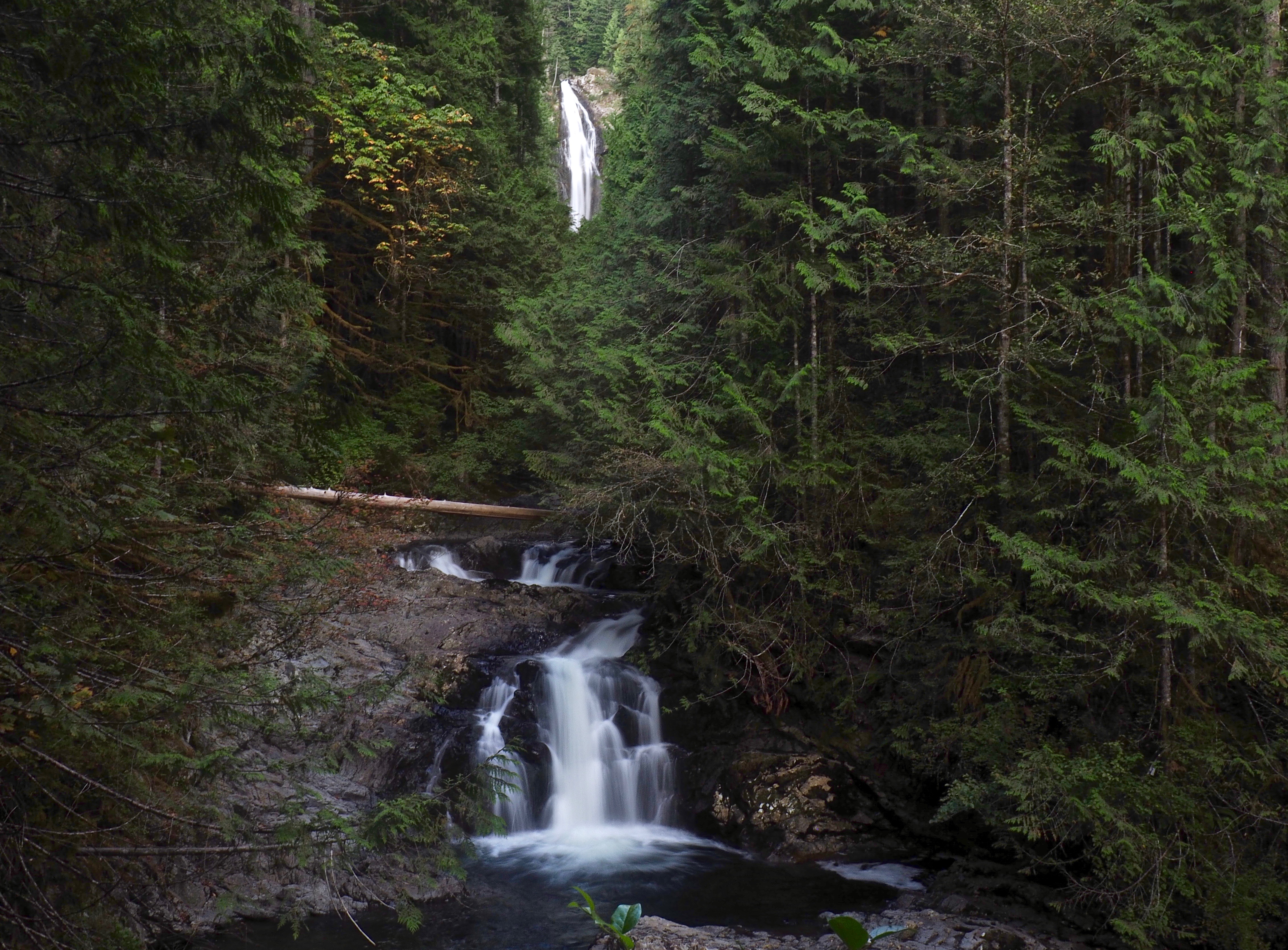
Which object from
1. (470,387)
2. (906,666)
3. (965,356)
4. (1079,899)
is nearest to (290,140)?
(470,387)

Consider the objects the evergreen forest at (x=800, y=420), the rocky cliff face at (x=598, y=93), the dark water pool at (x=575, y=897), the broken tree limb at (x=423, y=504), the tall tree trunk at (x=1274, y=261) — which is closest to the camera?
the evergreen forest at (x=800, y=420)

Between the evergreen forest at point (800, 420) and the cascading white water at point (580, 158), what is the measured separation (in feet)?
68.1

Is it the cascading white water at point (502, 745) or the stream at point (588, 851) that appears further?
the cascading white water at point (502, 745)

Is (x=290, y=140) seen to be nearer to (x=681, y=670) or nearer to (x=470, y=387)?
(x=470, y=387)

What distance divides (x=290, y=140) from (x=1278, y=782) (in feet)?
45.6

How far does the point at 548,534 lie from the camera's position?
16.8 meters

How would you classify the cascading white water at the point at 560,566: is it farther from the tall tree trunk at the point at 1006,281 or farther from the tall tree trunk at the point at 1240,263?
the tall tree trunk at the point at 1240,263

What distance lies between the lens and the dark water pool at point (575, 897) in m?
7.71

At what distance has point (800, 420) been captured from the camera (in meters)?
11.1

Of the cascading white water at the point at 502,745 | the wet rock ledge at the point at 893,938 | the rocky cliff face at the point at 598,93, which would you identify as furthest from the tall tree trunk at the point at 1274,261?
the rocky cliff face at the point at 598,93

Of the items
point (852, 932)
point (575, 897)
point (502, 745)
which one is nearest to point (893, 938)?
point (852, 932)

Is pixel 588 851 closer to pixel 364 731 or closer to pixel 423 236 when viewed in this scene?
pixel 364 731

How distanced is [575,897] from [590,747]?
2516 millimetres

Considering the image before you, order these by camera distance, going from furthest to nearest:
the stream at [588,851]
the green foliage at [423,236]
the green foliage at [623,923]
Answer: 1. the green foliage at [423,236]
2. the stream at [588,851]
3. the green foliage at [623,923]
